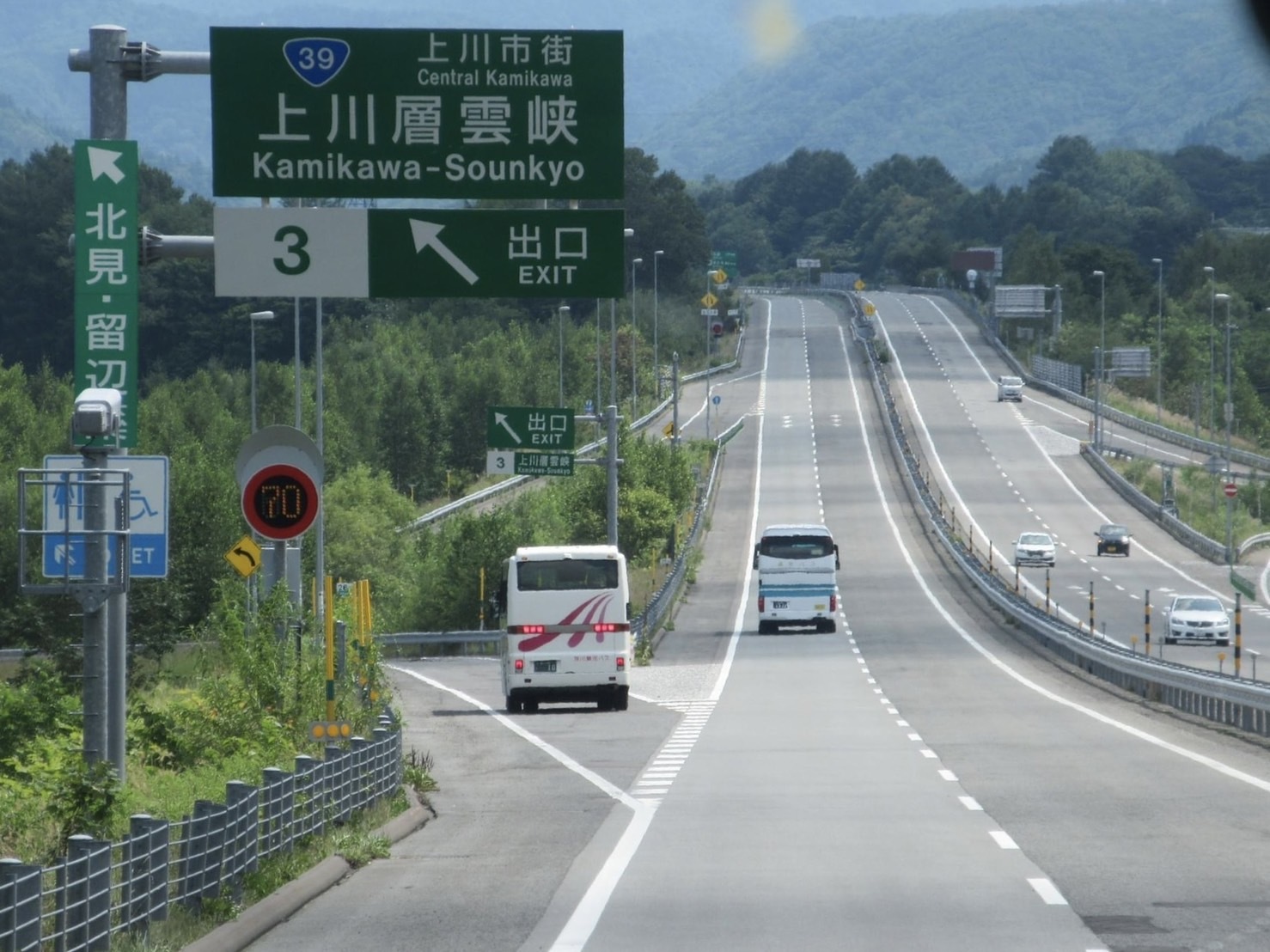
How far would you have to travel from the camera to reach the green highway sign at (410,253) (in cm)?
1736

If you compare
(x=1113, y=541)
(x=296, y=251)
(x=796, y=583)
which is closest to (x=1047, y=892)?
(x=296, y=251)

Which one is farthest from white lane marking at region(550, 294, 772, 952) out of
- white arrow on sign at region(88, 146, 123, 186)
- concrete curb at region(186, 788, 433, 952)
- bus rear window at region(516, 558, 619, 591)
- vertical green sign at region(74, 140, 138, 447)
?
bus rear window at region(516, 558, 619, 591)

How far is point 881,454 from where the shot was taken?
114m

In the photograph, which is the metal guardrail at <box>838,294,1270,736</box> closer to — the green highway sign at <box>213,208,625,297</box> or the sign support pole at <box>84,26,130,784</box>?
the green highway sign at <box>213,208,625,297</box>

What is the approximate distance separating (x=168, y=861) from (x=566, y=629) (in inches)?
1010

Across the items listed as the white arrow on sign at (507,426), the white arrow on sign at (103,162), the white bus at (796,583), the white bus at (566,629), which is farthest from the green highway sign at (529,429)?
the white arrow on sign at (103,162)

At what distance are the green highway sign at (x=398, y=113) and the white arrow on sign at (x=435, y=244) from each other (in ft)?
0.86

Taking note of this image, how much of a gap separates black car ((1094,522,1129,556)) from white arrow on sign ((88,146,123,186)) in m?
72.4

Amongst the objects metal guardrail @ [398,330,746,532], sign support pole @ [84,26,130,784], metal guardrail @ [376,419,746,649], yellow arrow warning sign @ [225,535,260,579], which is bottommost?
metal guardrail @ [376,419,746,649]

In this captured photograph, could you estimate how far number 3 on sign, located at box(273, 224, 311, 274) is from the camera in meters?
17.4

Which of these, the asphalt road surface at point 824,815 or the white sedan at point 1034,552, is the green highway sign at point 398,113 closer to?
the asphalt road surface at point 824,815

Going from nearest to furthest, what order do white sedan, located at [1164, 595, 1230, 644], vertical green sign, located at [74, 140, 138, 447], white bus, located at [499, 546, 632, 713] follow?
vertical green sign, located at [74, 140, 138, 447] → white bus, located at [499, 546, 632, 713] → white sedan, located at [1164, 595, 1230, 644]


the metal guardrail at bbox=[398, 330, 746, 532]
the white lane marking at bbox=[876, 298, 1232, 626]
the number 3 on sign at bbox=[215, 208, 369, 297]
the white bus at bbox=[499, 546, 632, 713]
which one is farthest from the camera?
the metal guardrail at bbox=[398, 330, 746, 532]

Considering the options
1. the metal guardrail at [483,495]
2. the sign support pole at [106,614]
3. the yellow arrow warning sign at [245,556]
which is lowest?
the metal guardrail at [483,495]
